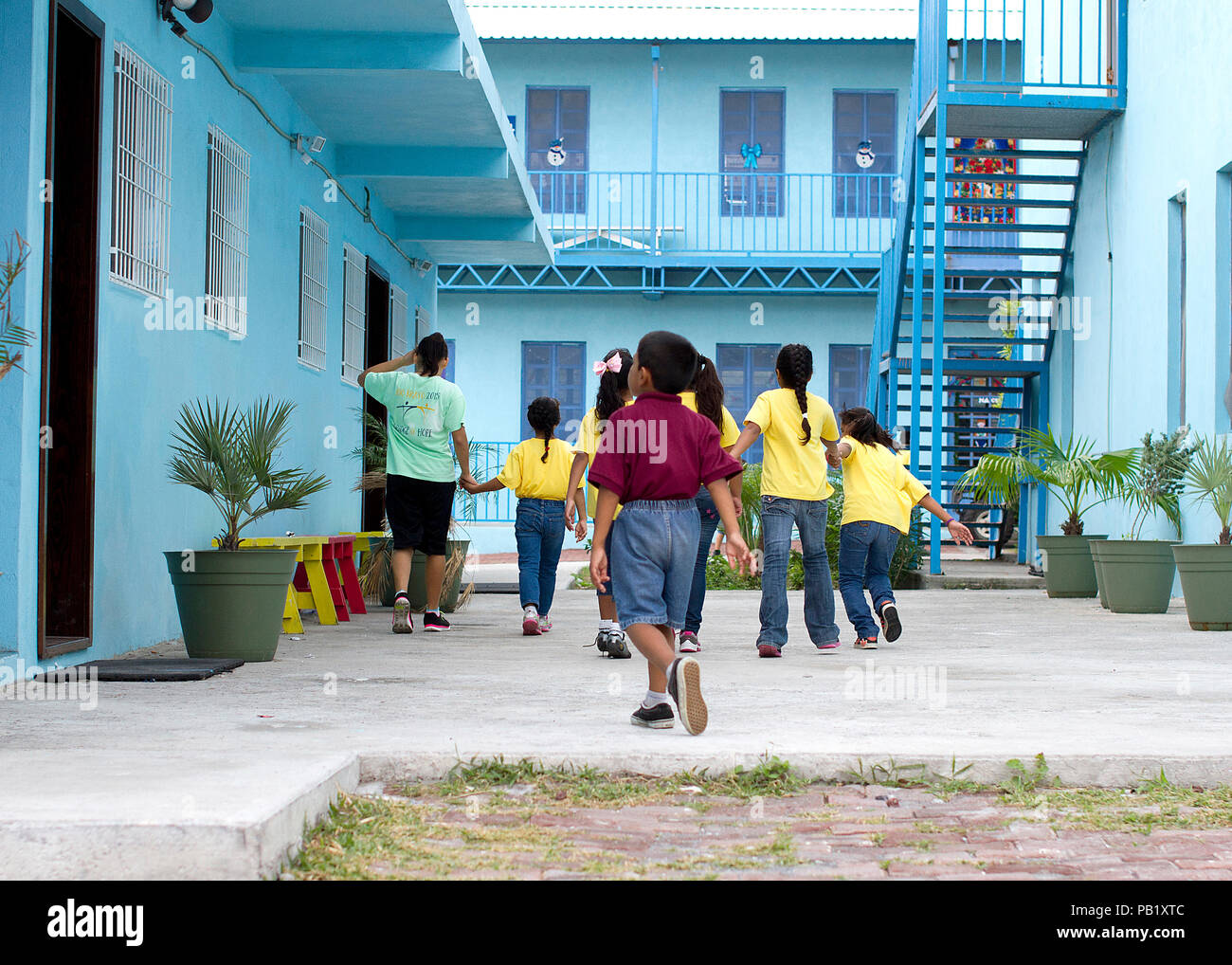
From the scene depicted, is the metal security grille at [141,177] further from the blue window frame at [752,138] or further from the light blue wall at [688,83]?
the blue window frame at [752,138]

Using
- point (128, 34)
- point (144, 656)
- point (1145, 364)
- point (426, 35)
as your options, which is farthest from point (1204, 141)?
point (144, 656)

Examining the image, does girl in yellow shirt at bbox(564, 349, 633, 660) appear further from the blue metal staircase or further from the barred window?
the blue metal staircase

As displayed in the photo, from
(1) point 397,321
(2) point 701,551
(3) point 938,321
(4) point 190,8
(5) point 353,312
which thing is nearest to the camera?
(4) point 190,8

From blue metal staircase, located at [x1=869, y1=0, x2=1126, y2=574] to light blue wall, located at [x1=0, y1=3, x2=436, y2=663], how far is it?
17.6ft

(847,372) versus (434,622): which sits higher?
(847,372)

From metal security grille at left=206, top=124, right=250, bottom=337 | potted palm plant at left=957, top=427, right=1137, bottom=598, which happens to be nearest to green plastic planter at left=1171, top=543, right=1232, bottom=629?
potted palm plant at left=957, top=427, right=1137, bottom=598

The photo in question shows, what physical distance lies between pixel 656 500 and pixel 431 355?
153 inches

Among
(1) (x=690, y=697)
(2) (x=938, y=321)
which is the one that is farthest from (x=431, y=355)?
(2) (x=938, y=321)

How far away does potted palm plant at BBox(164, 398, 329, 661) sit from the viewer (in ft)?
21.9

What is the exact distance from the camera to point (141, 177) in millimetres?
7250

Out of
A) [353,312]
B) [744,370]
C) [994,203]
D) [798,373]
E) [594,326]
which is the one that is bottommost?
[798,373]

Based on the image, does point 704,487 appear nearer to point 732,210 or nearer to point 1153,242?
point 1153,242
